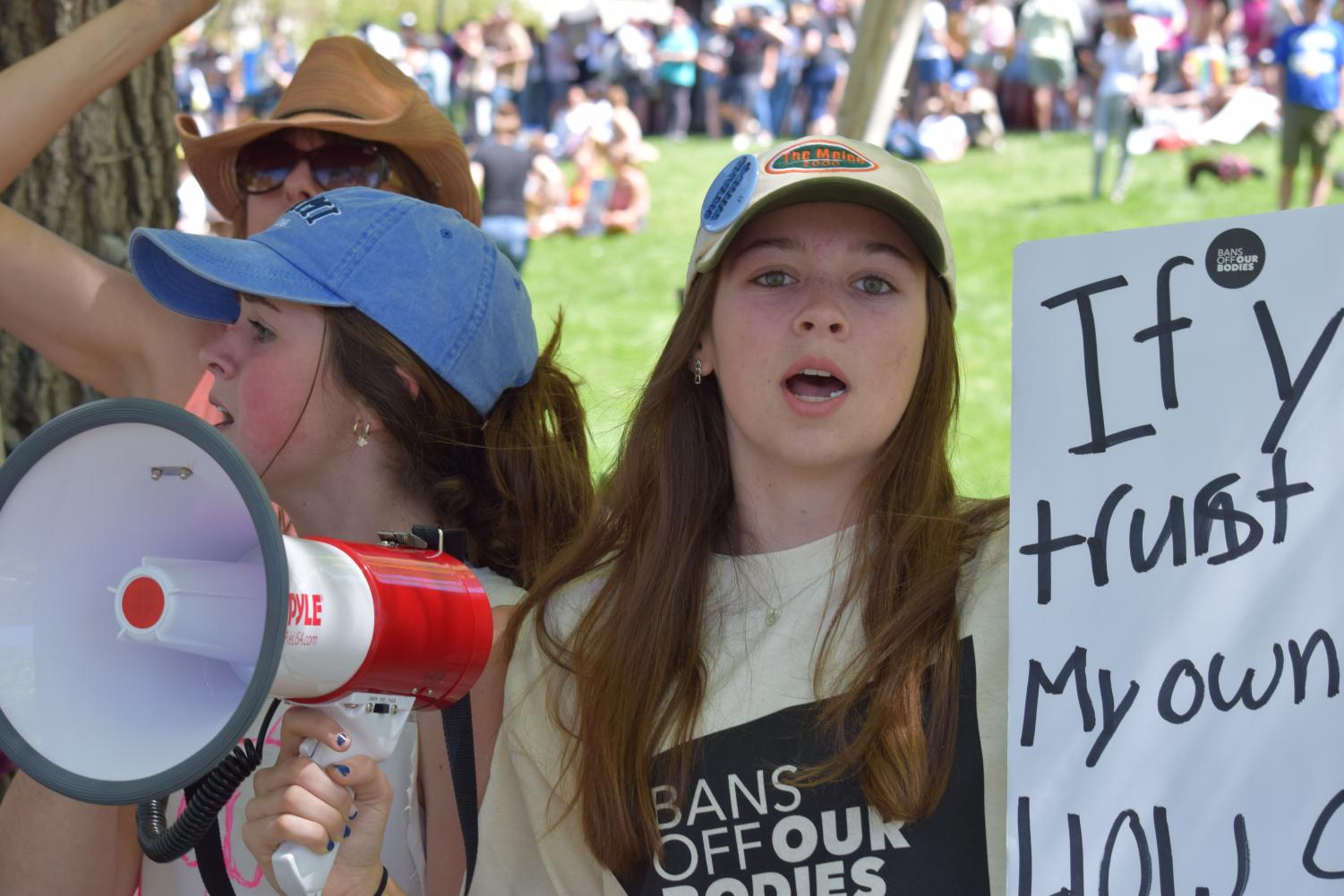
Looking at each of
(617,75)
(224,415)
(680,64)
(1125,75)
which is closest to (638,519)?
(224,415)

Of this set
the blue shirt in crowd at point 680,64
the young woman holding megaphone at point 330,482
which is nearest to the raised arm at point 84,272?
the young woman holding megaphone at point 330,482

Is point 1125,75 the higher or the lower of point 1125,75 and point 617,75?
the lower

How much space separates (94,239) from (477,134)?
57.4ft

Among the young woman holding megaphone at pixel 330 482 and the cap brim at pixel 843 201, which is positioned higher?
the cap brim at pixel 843 201

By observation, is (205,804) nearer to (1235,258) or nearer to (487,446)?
(487,446)

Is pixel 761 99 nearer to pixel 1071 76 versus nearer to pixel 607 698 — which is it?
pixel 1071 76

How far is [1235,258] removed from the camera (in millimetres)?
1589

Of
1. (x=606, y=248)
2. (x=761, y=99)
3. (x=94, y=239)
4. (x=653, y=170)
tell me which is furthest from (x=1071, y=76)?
(x=94, y=239)

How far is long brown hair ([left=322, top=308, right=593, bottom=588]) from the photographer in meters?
2.17

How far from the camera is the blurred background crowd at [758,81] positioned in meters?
15.1

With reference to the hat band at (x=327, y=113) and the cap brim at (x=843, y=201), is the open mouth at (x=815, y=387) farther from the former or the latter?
the hat band at (x=327, y=113)

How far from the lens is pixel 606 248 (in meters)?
14.3

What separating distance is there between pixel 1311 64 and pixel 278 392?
11479 millimetres

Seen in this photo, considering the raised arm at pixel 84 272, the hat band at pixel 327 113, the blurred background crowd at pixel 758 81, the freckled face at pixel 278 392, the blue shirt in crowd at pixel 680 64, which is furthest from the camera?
the blue shirt in crowd at pixel 680 64
